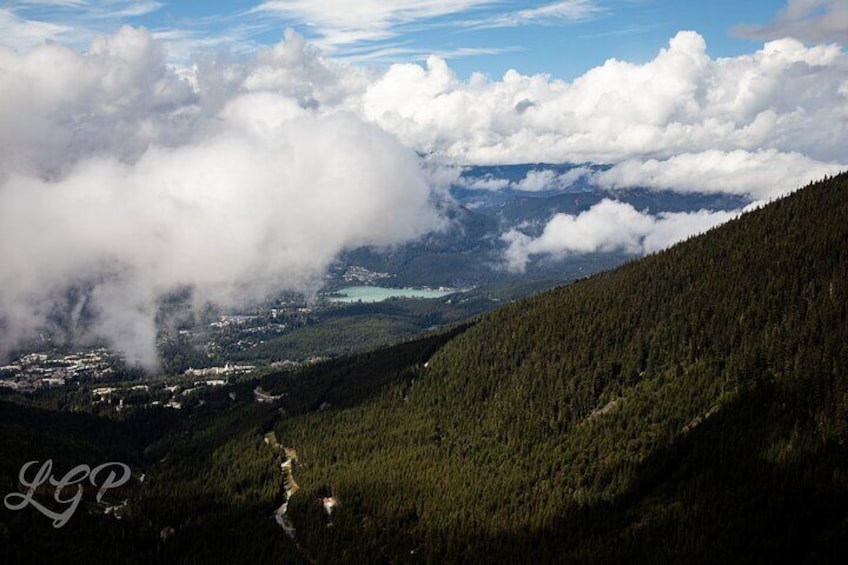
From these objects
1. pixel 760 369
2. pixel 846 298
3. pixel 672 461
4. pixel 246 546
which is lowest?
pixel 246 546

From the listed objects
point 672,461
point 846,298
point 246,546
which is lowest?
point 246,546

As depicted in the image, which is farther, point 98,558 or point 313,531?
point 313,531

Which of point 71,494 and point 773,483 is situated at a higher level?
point 773,483

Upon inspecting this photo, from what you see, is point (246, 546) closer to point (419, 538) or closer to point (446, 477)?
point (419, 538)

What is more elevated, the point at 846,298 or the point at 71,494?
the point at 846,298

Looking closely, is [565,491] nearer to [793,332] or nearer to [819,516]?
[819,516]

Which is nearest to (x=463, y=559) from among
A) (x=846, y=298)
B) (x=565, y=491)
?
(x=565, y=491)

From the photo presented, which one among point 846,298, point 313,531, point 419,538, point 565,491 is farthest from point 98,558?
point 846,298

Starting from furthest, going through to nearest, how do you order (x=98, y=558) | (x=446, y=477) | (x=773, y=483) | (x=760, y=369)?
(x=446, y=477), (x=760, y=369), (x=98, y=558), (x=773, y=483)

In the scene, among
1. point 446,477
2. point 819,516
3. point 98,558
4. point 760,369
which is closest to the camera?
point 819,516
